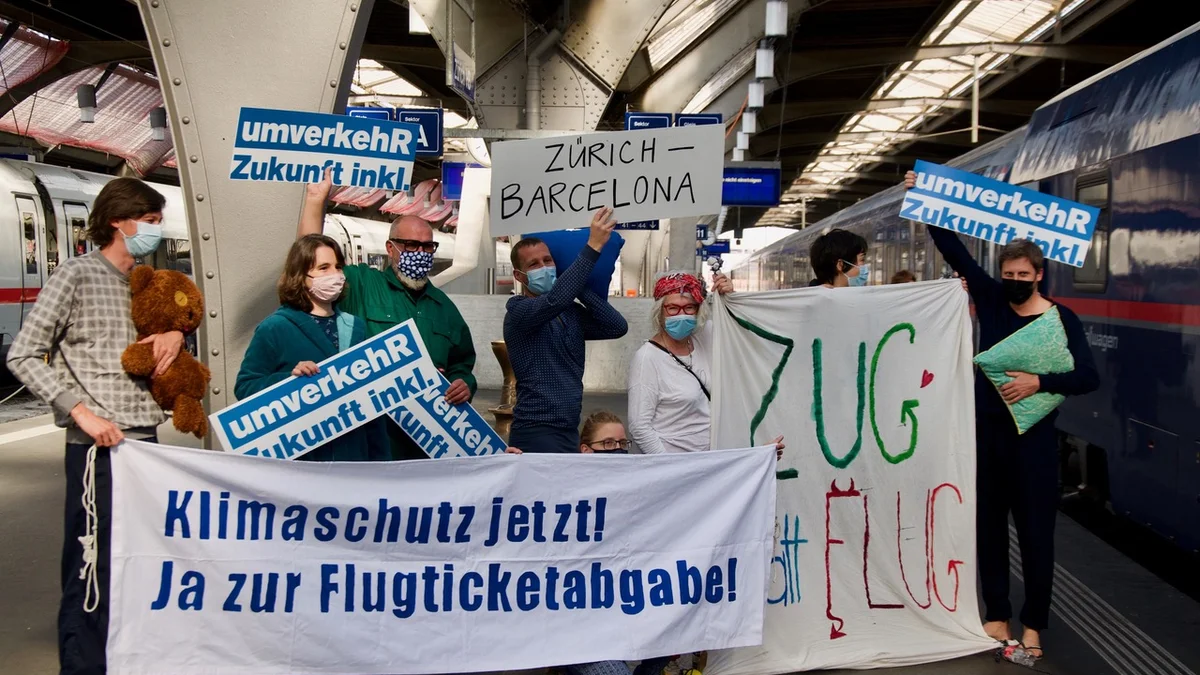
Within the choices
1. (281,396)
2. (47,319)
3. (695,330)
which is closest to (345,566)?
(281,396)

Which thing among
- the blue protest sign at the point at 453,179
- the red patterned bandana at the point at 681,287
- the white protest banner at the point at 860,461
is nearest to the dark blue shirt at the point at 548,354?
the red patterned bandana at the point at 681,287

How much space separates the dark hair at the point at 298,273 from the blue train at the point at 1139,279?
4.95 metres

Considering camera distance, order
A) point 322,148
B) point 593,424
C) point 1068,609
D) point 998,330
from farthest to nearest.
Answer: point 1068,609
point 998,330
point 322,148
point 593,424

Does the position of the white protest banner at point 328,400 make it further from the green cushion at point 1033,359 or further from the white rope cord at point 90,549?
the green cushion at point 1033,359

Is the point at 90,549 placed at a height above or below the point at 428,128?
below

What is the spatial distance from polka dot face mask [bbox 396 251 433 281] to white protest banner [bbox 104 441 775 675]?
1.00 m

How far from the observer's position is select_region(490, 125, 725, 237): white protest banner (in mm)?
4891

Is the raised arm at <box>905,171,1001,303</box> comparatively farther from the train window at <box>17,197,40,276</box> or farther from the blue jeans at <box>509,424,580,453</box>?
the train window at <box>17,197,40,276</box>

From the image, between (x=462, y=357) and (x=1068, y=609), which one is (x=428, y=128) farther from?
(x=1068, y=609)

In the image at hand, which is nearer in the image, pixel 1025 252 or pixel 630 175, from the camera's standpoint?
pixel 630 175

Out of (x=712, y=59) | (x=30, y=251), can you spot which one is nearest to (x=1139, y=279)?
(x=712, y=59)

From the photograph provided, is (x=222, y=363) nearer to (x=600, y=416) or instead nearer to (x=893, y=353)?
(x=600, y=416)

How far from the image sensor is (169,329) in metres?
4.34

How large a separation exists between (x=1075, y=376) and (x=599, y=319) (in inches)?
86.3
